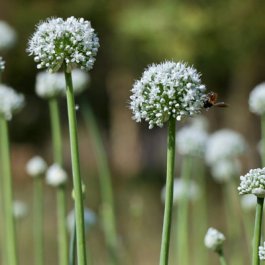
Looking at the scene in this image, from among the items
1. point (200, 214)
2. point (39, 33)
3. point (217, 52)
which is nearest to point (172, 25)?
point (217, 52)

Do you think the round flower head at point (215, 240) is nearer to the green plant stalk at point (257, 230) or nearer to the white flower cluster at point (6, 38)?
the green plant stalk at point (257, 230)

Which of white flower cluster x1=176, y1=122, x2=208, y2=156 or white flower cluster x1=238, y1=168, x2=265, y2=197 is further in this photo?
white flower cluster x1=176, y1=122, x2=208, y2=156

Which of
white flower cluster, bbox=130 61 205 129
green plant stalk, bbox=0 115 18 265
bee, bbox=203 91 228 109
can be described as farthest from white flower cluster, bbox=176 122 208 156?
white flower cluster, bbox=130 61 205 129

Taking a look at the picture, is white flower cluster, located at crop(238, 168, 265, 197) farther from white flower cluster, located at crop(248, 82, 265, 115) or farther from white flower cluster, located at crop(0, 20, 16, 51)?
white flower cluster, located at crop(0, 20, 16, 51)

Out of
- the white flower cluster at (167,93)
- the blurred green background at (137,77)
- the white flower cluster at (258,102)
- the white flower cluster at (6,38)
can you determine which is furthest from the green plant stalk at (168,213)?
the blurred green background at (137,77)

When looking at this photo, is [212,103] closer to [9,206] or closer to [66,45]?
[66,45]

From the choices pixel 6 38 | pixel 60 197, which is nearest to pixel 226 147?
pixel 6 38

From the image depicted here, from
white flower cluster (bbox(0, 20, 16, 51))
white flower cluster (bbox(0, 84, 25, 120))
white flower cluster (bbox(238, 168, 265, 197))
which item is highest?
white flower cluster (bbox(0, 20, 16, 51))
